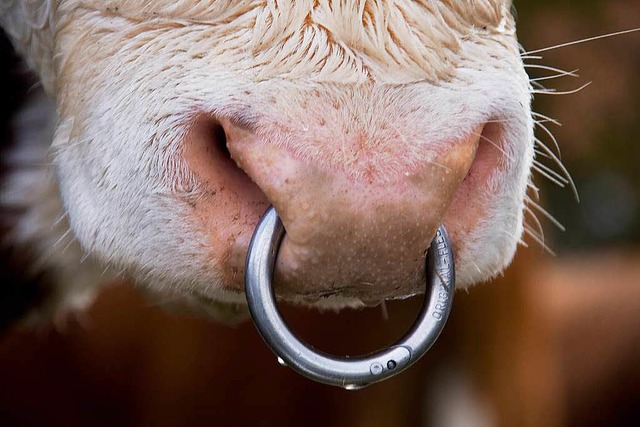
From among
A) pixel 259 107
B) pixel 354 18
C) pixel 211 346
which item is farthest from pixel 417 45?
pixel 211 346

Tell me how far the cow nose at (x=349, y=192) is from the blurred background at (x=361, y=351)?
113 centimetres

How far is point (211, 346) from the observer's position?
7.05 feet

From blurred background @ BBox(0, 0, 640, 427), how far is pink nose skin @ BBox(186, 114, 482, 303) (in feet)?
3.70

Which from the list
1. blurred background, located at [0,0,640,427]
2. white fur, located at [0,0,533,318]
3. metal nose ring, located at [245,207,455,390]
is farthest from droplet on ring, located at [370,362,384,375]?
blurred background, located at [0,0,640,427]

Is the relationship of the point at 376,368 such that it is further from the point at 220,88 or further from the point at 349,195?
the point at 220,88

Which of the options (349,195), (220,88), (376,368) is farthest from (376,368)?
(220,88)

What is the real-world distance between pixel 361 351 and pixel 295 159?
4.96 ft

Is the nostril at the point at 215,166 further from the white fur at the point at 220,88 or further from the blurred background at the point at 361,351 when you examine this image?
the blurred background at the point at 361,351

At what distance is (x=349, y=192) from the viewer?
77 centimetres

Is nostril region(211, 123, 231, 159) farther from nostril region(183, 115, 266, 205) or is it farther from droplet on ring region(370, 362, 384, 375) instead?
droplet on ring region(370, 362, 384, 375)

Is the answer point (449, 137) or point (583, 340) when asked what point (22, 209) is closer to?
point (449, 137)

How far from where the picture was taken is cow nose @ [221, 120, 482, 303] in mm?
774

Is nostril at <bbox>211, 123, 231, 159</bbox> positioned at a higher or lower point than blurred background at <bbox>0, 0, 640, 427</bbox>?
higher

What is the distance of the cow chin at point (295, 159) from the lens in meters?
0.78
